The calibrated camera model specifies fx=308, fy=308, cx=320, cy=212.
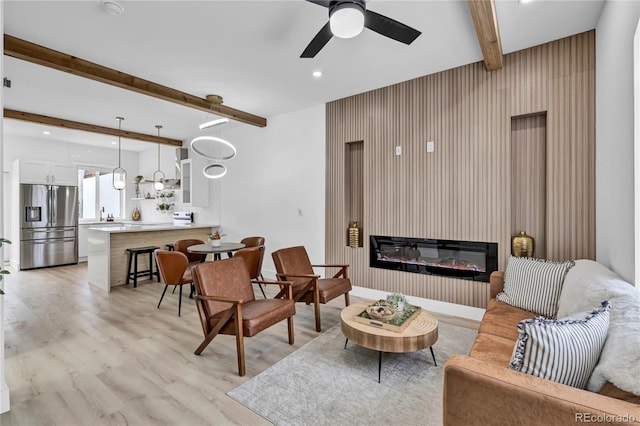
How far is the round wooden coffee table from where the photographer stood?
226cm

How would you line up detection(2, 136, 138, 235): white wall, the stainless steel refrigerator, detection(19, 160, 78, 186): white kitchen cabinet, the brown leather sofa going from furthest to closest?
detection(2, 136, 138, 235): white wall
detection(19, 160, 78, 186): white kitchen cabinet
the stainless steel refrigerator
the brown leather sofa

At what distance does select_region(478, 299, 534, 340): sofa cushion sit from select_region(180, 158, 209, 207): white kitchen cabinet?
5.96 m

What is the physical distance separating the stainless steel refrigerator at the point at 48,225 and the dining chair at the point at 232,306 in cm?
625

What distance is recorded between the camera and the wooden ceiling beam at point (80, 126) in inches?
203

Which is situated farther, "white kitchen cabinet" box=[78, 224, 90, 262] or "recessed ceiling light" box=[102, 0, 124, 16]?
"white kitchen cabinet" box=[78, 224, 90, 262]

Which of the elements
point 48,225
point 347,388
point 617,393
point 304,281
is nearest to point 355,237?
point 304,281

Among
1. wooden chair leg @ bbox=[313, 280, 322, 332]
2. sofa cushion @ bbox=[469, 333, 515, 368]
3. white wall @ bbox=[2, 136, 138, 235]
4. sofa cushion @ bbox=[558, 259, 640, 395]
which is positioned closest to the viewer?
sofa cushion @ bbox=[558, 259, 640, 395]

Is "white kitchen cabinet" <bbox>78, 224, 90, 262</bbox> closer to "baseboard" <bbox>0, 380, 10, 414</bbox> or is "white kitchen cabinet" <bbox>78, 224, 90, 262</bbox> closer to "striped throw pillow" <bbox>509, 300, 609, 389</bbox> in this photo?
"baseboard" <bbox>0, 380, 10, 414</bbox>

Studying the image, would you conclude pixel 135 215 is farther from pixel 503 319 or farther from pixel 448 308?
pixel 503 319

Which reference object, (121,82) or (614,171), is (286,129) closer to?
(121,82)

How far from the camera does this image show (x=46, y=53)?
10.5 feet

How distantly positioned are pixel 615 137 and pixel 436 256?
2.12 m

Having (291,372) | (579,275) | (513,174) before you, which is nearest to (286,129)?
(513,174)

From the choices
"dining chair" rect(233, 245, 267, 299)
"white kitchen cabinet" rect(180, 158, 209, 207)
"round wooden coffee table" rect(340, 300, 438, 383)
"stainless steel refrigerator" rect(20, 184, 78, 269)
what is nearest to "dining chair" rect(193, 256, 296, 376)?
"round wooden coffee table" rect(340, 300, 438, 383)
